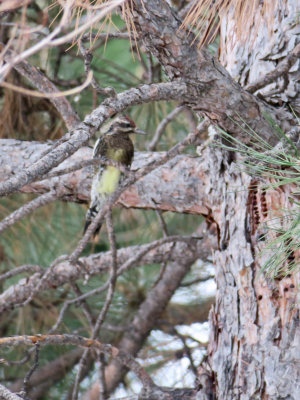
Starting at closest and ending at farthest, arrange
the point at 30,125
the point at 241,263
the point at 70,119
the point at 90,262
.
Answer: the point at 241,263 < the point at 70,119 < the point at 90,262 < the point at 30,125

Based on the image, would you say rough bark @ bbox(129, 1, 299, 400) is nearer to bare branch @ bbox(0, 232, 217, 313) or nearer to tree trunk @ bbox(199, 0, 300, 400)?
tree trunk @ bbox(199, 0, 300, 400)

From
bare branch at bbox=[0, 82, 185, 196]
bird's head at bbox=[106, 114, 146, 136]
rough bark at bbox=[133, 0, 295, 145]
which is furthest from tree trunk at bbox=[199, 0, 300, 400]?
bird's head at bbox=[106, 114, 146, 136]

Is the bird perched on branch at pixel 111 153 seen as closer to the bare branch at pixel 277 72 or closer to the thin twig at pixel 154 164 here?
the thin twig at pixel 154 164

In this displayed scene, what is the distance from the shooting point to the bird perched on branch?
5.93 ft

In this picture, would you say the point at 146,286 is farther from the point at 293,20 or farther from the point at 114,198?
the point at 293,20

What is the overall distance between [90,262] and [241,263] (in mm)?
732

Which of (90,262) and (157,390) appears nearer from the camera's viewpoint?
(157,390)

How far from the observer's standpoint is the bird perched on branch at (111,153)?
5.93ft

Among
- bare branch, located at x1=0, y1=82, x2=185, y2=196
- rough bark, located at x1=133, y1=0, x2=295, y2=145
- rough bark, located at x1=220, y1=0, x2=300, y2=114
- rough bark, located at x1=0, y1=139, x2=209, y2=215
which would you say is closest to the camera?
bare branch, located at x1=0, y1=82, x2=185, y2=196

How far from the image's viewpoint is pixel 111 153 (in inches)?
77.2

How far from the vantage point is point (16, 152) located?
161cm

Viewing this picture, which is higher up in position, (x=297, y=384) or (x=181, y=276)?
(x=181, y=276)

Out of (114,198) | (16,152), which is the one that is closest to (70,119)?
(16,152)

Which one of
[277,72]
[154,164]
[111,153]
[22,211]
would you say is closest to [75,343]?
[22,211]
